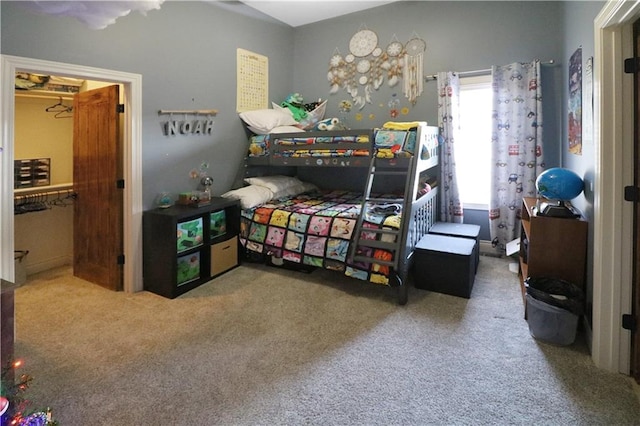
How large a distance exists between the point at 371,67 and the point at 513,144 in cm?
187

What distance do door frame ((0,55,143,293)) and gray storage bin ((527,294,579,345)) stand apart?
3.09 m

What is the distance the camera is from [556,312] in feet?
7.38

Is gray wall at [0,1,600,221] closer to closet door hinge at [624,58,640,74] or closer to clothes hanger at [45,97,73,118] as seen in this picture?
closet door hinge at [624,58,640,74]

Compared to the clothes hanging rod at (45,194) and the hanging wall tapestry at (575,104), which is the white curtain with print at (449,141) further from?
the clothes hanging rod at (45,194)

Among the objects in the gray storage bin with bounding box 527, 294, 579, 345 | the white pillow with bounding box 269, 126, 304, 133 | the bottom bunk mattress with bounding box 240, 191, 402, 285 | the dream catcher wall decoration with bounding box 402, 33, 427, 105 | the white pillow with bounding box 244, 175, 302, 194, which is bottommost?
the gray storage bin with bounding box 527, 294, 579, 345

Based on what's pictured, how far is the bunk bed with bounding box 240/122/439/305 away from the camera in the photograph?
2.98m

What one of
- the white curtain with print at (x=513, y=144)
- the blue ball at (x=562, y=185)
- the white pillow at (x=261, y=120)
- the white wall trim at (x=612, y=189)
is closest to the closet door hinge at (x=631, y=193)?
the white wall trim at (x=612, y=189)

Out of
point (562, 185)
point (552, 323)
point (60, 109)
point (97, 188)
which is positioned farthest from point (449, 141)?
point (60, 109)

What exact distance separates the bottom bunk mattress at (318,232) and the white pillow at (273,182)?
0.23 meters

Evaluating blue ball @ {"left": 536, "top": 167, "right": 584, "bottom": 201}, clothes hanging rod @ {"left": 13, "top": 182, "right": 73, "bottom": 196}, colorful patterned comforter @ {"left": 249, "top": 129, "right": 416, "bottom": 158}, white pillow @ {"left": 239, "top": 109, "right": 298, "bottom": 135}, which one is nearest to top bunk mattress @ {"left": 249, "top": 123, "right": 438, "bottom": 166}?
colorful patterned comforter @ {"left": 249, "top": 129, "right": 416, "bottom": 158}

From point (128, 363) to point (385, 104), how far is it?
372 centimetres

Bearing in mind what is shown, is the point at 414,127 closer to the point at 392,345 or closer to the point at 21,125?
the point at 392,345

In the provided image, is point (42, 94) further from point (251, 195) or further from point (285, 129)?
point (285, 129)

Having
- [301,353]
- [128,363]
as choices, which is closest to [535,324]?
[301,353]
